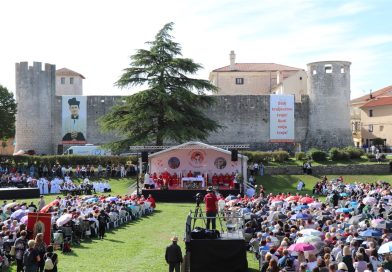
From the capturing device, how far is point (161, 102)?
4253 centimetres

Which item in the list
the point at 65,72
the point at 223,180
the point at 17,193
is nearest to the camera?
the point at 17,193

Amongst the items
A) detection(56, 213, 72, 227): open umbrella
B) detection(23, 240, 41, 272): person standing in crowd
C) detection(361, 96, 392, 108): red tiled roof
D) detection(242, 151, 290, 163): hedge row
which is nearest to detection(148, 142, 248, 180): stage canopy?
detection(242, 151, 290, 163): hedge row

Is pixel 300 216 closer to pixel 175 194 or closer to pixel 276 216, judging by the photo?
pixel 276 216

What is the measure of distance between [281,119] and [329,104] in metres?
5.43

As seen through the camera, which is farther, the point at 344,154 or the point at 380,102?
the point at 380,102

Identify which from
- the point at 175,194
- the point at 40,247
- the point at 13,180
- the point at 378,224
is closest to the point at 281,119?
the point at 175,194

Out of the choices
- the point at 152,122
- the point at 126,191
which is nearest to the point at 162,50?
the point at 152,122

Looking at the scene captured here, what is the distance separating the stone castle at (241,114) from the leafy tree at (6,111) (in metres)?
0.80

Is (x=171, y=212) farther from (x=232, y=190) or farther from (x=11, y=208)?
(x=11, y=208)

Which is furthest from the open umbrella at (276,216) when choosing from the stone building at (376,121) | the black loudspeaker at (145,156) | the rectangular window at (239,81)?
the rectangular window at (239,81)

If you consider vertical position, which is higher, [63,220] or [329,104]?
[329,104]

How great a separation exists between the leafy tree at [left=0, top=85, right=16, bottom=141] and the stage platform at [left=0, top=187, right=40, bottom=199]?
902 inches

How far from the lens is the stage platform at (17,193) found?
3123cm

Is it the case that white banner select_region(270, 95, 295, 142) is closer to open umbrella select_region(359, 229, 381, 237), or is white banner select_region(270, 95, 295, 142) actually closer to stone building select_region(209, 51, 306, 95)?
stone building select_region(209, 51, 306, 95)
